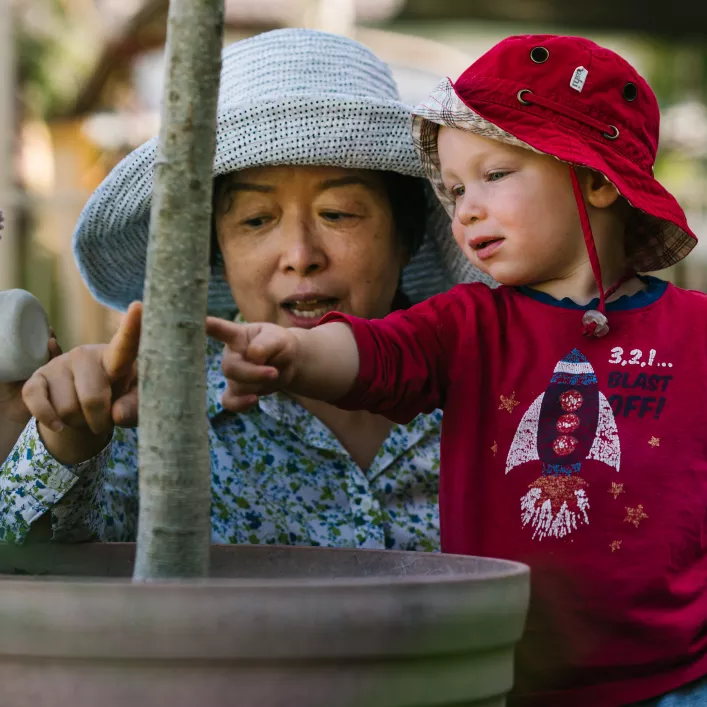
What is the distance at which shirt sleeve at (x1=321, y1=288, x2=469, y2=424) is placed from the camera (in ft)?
5.27

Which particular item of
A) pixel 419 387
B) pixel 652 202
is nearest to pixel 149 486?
pixel 419 387

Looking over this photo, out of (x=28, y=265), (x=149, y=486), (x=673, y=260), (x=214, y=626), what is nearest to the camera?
(x=214, y=626)

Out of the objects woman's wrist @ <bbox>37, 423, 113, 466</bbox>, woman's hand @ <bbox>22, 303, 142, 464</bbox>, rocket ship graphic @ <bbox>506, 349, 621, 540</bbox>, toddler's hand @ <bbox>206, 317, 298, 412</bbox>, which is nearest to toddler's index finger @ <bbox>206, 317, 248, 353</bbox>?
toddler's hand @ <bbox>206, 317, 298, 412</bbox>

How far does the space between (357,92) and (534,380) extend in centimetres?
83

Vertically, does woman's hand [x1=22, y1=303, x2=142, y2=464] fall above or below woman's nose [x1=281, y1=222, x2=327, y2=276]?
below

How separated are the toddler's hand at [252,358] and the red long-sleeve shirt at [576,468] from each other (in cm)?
18

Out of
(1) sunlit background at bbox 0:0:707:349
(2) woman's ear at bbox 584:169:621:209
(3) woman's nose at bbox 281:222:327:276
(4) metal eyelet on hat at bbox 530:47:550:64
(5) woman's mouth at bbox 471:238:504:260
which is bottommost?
(5) woman's mouth at bbox 471:238:504:260

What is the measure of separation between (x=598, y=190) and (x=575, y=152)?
109 millimetres

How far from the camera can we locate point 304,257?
2.20 metres

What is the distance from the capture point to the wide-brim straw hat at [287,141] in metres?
2.22

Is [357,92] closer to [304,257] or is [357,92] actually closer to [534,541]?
[304,257]

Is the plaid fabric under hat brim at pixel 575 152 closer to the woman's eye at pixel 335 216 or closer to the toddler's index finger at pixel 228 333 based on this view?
the woman's eye at pixel 335 216

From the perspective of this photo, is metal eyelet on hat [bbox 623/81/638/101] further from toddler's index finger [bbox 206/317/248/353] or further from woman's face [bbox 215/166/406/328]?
toddler's index finger [bbox 206/317/248/353]

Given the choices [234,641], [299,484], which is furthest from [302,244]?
[234,641]
